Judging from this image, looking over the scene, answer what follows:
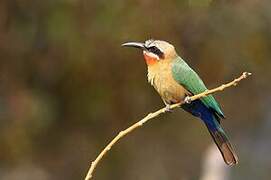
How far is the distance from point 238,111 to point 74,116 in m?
1.31

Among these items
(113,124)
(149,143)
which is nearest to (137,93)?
(113,124)

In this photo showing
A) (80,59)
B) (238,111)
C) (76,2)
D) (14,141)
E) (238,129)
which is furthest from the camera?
(238,129)

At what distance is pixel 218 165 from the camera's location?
12.4ft

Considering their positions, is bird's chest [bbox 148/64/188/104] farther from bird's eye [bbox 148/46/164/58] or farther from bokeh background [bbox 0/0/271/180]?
bokeh background [bbox 0/0/271/180]

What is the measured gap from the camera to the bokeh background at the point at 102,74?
187 inches

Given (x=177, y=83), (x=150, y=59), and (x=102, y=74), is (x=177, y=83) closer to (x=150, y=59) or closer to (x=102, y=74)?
(x=150, y=59)

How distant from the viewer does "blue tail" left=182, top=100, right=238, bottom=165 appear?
6.78 ft

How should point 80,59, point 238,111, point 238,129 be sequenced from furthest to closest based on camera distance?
point 238,129
point 238,111
point 80,59

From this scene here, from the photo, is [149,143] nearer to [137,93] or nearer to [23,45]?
[137,93]

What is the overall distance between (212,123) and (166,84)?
24 cm

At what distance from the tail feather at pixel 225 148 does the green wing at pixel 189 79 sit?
0.04m

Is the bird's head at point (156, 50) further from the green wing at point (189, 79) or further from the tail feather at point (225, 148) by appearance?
the tail feather at point (225, 148)

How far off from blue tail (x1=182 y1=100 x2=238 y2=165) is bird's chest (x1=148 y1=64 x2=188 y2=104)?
10 centimetres

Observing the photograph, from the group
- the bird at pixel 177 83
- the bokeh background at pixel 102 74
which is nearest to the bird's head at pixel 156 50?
the bird at pixel 177 83
